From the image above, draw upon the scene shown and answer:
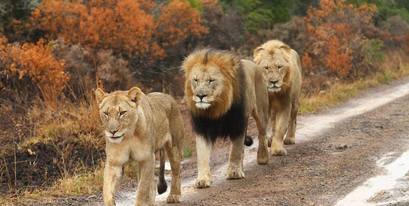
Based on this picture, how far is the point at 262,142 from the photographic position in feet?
33.4

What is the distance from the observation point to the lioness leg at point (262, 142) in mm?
10156

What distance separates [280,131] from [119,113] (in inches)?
176

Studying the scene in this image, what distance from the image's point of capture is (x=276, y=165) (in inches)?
405

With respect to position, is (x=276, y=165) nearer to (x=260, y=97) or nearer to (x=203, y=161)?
(x=260, y=97)

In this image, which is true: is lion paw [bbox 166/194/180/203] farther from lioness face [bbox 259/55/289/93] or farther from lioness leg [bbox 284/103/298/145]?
lioness leg [bbox 284/103/298/145]

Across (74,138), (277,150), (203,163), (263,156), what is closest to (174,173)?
(203,163)

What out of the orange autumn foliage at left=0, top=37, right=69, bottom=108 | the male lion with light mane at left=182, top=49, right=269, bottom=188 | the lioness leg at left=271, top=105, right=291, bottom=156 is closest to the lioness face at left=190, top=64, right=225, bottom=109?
the male lion with light mane at left=182, top=49, right=269, bottom=188

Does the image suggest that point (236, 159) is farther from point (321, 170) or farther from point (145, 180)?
point (145, 180)

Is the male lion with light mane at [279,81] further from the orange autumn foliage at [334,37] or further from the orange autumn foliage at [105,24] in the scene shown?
the orange autumn foliage at [334,37]

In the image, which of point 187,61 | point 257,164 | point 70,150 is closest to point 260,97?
point 257,164

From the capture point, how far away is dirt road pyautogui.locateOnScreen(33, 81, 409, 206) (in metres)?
8.08

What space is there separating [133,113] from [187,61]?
2128 millimetres

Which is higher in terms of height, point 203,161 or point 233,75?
point 233,75

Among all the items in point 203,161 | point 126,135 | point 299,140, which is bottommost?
point 299,140
